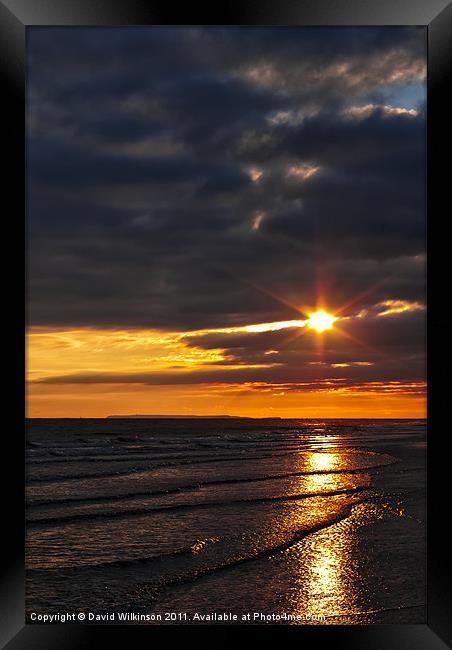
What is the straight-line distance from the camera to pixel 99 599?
471cm

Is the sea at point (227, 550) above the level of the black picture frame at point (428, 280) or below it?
below

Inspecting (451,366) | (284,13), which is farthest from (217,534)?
(284,13)

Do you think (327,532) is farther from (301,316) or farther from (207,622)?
(301,316)

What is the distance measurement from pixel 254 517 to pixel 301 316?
1283cm

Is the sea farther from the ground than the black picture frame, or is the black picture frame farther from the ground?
the black picture frame

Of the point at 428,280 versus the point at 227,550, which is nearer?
the point at 428,280

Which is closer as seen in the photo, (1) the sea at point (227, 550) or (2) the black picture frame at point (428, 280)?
(2) the black picture frame at point (428, 280)

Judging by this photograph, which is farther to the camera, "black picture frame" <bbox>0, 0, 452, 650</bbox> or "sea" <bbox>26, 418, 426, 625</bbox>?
"sea" <bbox>26, 418, 426, 625</bbox>

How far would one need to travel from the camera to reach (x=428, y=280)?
98.2 inches

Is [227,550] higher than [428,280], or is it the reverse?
[428,280]

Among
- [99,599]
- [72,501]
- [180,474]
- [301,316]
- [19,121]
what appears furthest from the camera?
[301,316]

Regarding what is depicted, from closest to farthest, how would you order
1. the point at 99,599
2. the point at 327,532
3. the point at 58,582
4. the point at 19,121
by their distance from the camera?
the point at 19,121, the point at 99,599, the point at 58,582, the point at 327,532

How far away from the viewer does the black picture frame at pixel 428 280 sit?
7.79ft

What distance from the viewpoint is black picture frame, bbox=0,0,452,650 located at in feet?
7.79
